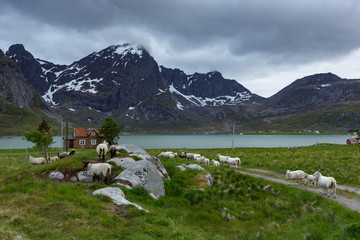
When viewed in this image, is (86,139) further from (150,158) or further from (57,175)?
(57,175)

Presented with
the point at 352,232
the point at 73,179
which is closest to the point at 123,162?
the point at 73,179

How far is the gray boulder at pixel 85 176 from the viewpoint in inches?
686

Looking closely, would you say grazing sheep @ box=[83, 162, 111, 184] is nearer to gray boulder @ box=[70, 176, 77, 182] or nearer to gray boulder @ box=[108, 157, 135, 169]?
gray boulder @ box=[70, 176, 77, 182]

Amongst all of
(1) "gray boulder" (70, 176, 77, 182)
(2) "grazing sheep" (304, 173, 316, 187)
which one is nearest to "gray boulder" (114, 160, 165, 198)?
(1) "gray boulder" (70, 176, 77, 182)

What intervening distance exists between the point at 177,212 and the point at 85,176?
867cm

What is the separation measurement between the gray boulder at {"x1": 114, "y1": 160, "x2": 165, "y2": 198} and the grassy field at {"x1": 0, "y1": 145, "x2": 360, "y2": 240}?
0.85 meters

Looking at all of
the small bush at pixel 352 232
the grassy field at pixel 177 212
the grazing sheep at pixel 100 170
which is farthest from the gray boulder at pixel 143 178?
the small bush at pixel 352 232

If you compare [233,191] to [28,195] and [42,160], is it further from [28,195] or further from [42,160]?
[42,160]

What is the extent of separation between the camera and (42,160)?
3228cm

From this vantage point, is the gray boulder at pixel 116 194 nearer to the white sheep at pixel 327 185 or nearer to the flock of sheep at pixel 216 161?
the white sheep at pixel 327 185

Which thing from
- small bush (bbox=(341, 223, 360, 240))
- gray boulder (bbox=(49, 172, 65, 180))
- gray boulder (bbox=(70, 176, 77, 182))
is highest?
small bush (bbox=(341, 223, 360, 240))

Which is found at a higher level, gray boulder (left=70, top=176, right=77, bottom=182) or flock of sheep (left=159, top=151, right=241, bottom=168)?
gray boulder (left=70, top=176, right=77, bottom=182)

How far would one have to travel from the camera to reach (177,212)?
45.6 ft

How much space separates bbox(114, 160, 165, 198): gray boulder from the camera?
54.2 ft
